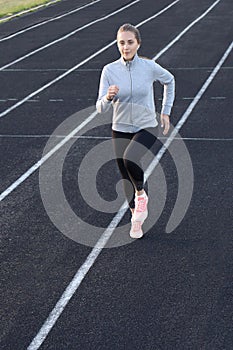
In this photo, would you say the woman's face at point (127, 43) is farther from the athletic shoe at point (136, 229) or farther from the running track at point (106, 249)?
the running track at point (106, 249)

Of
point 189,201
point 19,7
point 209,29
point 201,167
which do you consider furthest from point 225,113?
point 19,7

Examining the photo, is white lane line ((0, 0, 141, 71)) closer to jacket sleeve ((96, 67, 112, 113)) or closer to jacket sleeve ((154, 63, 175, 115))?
jacket sleeve ((154, 63, 175, 115))

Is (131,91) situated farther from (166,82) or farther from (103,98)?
(166,82)

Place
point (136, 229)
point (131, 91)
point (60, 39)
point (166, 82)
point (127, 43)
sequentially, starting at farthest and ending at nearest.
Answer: point (60, 39)
point (136, 229)
point (166, 82)
point (131, 91)
point (127, 43)

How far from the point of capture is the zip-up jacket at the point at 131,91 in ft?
28.6

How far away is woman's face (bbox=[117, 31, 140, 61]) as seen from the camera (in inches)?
334

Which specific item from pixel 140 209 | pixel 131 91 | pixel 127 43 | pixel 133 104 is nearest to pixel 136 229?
pixel 140 209

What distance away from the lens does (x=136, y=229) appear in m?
9.20

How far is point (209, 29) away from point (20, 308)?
835 inches

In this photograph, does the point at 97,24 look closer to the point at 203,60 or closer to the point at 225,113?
the point at 203,60

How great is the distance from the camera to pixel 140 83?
28.7ft

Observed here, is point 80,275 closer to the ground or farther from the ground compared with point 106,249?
farther from the ground

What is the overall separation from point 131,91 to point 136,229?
5.09ft

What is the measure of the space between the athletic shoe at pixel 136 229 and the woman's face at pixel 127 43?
1810 mm
